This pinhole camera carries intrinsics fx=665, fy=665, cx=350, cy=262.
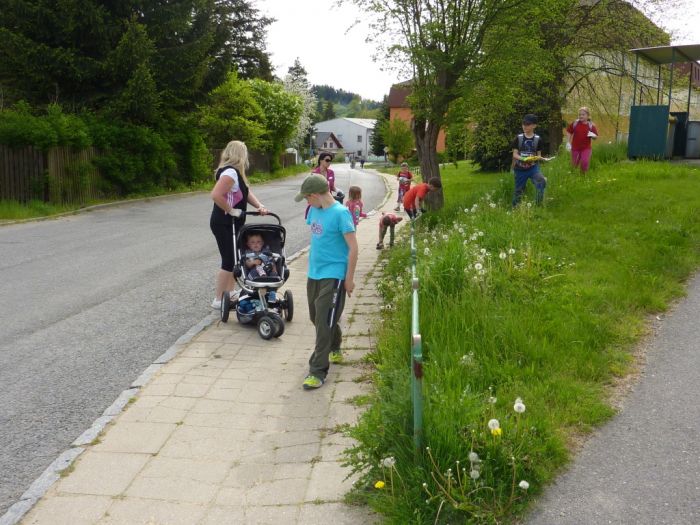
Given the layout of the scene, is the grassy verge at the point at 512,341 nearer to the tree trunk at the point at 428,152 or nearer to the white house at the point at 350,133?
the tree trunk at the point at 428,152

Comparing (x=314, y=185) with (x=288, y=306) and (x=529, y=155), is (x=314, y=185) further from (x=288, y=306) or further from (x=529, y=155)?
(x=529, y=155)

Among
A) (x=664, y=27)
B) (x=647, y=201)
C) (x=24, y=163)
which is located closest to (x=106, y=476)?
(x=647, y=201)

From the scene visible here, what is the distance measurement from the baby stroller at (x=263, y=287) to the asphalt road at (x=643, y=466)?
350 cm

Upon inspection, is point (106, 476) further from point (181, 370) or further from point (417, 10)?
point (417, 10)

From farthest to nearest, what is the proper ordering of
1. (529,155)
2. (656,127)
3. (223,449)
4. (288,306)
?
(656,127) < (529,155) < (288,306) < (223,449)

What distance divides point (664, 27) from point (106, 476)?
25.6 metres

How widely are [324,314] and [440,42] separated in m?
8.89

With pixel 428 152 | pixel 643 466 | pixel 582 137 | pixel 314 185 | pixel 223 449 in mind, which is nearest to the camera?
pixel 643 466

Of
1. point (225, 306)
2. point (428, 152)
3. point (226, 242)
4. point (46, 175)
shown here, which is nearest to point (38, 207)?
point (46, 175)

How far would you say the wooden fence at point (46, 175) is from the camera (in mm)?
18484

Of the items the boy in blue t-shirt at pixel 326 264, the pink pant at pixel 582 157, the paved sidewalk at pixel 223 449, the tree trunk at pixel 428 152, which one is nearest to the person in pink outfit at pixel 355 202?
the tree trunk at pixel 428 152

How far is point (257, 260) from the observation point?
707 centimetres

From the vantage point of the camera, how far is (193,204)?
2259cm

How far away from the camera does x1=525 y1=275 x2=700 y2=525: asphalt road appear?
3.25 meters
